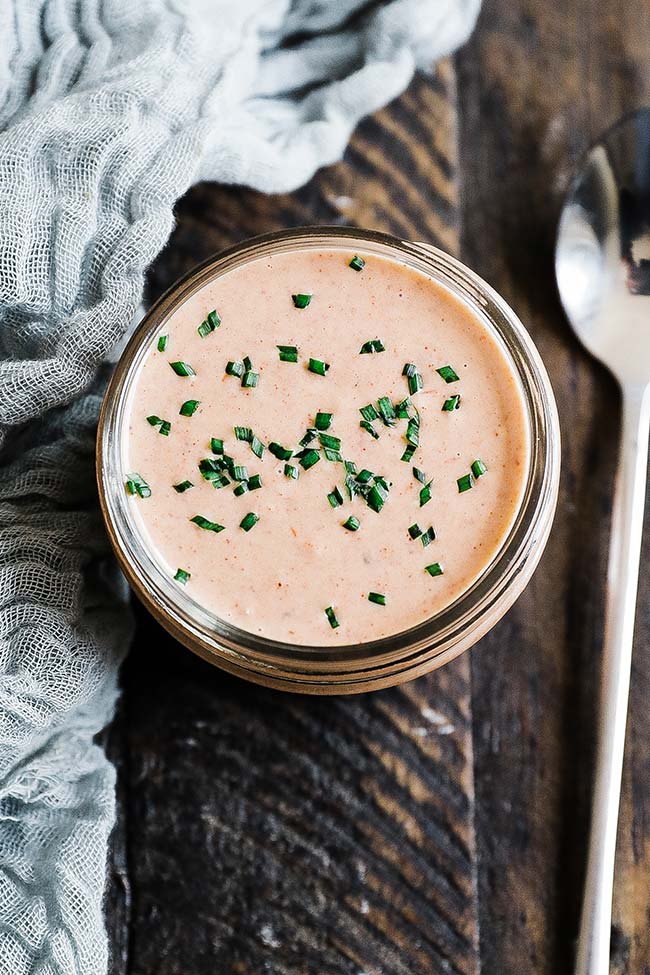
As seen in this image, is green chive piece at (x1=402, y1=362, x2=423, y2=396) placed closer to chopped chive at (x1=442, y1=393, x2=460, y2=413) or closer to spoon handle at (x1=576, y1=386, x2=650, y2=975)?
chopped chive at (x1=442, y1=393, x2=460, y2=413)

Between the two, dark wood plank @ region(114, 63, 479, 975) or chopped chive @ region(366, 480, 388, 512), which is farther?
dark wood plank @ region(114, 63, 479, 975)

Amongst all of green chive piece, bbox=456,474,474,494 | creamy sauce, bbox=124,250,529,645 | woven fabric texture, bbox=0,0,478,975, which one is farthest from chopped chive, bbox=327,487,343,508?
woven fabric texture, bbox=0,0,478,975

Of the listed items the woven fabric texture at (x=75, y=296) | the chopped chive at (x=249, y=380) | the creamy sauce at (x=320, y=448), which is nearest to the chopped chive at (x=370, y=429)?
the creamy sauce at (x=320, y=448)

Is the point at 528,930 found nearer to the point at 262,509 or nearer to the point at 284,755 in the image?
the point at 284,755

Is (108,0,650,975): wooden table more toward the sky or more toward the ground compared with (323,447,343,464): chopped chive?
more toward the ground

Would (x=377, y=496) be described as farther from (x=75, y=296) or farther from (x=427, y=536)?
(x=75, y=296)

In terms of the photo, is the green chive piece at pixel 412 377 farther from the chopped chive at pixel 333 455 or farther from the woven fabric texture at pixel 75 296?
the woven fabric texture at pixel 75 296

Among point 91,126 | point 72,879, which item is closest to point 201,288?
point 91,126
